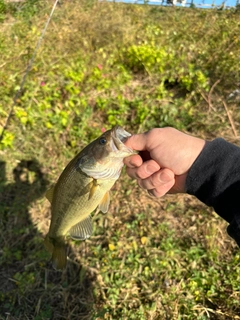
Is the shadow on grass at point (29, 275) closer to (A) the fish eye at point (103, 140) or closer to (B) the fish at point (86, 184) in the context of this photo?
(B) the fish at point (86, 184)

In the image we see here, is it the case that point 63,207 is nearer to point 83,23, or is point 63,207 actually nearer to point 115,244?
point 115,244

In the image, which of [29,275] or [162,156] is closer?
[162,156]

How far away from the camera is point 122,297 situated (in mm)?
2740

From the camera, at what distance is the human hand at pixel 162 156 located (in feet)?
6.22

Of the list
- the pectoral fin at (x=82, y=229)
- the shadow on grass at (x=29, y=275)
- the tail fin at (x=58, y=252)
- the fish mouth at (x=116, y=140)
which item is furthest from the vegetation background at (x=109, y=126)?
the fish mouth at (x=116, y=140)

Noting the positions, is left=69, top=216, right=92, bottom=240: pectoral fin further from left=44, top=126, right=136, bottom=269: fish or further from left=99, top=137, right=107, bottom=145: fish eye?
left=99, top=137, right=107, bottom=145: fish eye

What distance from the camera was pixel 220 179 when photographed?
1.79 m

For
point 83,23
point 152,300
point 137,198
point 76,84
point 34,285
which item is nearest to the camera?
point 152,300

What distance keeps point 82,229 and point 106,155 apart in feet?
2.24

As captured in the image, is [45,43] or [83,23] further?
[83,23]

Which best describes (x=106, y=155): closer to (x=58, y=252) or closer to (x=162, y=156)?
(x=162, y=156)

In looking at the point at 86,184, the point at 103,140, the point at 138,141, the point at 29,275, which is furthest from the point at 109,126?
the point at 103,140

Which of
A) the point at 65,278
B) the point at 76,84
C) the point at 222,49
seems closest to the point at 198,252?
the point at 65,278

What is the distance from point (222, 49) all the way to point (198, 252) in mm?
3258
